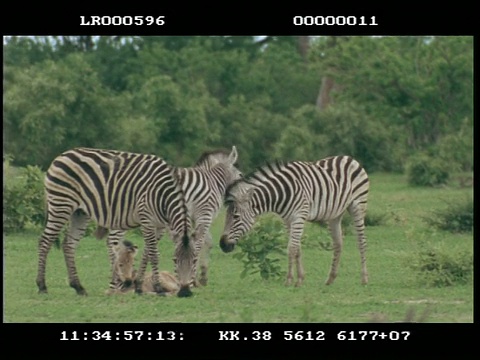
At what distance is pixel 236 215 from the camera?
11.1m

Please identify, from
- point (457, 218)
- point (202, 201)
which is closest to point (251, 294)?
point (202, 201)

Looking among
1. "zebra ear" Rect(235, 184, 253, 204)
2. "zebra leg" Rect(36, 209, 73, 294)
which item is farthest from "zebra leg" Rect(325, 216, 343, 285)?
"zebra leg" Rect(36, 209, 73, 294)

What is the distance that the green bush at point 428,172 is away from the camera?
21.6 metres

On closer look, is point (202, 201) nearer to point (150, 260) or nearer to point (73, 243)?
point (150, 260)

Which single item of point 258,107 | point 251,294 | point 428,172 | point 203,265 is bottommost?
point 251,294

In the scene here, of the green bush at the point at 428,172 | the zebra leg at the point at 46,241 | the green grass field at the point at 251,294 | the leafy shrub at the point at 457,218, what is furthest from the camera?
the green bush at the point at 428,172

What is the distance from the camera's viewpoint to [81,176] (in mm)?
10617

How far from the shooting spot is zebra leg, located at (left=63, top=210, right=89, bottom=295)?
10.6m

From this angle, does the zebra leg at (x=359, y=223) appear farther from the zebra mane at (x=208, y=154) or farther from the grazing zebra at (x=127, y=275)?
the grazing zebra at (x=127, y=275)

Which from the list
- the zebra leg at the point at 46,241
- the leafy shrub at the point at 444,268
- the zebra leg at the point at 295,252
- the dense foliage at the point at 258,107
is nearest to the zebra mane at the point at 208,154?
the zebra leg at the point at 295,252

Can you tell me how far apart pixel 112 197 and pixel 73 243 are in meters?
0.60

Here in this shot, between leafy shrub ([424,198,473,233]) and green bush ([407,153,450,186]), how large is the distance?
594 cm

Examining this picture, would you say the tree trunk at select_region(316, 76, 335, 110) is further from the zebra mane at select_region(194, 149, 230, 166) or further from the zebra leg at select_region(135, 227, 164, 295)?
the zebra leg at select_region(135, 227, 164, 295)

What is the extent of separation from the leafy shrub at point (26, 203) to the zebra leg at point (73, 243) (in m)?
4.37
